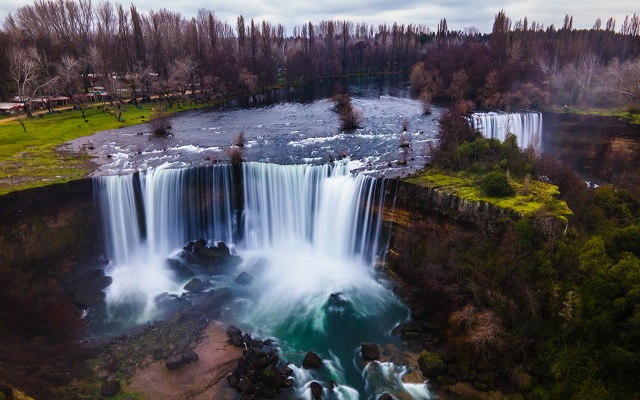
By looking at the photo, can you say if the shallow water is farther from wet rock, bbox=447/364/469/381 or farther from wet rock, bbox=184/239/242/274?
wet rock, bbox=447/364/469/381

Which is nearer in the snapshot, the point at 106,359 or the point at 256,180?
the point at 106,359

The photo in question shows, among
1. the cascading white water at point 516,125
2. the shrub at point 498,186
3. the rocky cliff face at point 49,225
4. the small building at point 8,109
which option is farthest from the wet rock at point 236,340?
the small building at point 8,109

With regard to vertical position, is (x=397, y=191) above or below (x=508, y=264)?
above

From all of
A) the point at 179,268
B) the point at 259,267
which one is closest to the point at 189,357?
the point at 179,268

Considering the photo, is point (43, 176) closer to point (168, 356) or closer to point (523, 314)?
point (168, 356)

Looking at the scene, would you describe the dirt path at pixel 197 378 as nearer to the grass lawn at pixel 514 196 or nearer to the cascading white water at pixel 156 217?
the cascading white water at pixel 156 217

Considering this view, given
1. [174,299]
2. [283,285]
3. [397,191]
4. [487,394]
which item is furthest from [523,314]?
[174,299]

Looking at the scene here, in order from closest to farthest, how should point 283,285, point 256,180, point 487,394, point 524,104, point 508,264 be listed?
point 487,394 < point 508,264 < point 283,285 < point 256,180 < point 524,104
